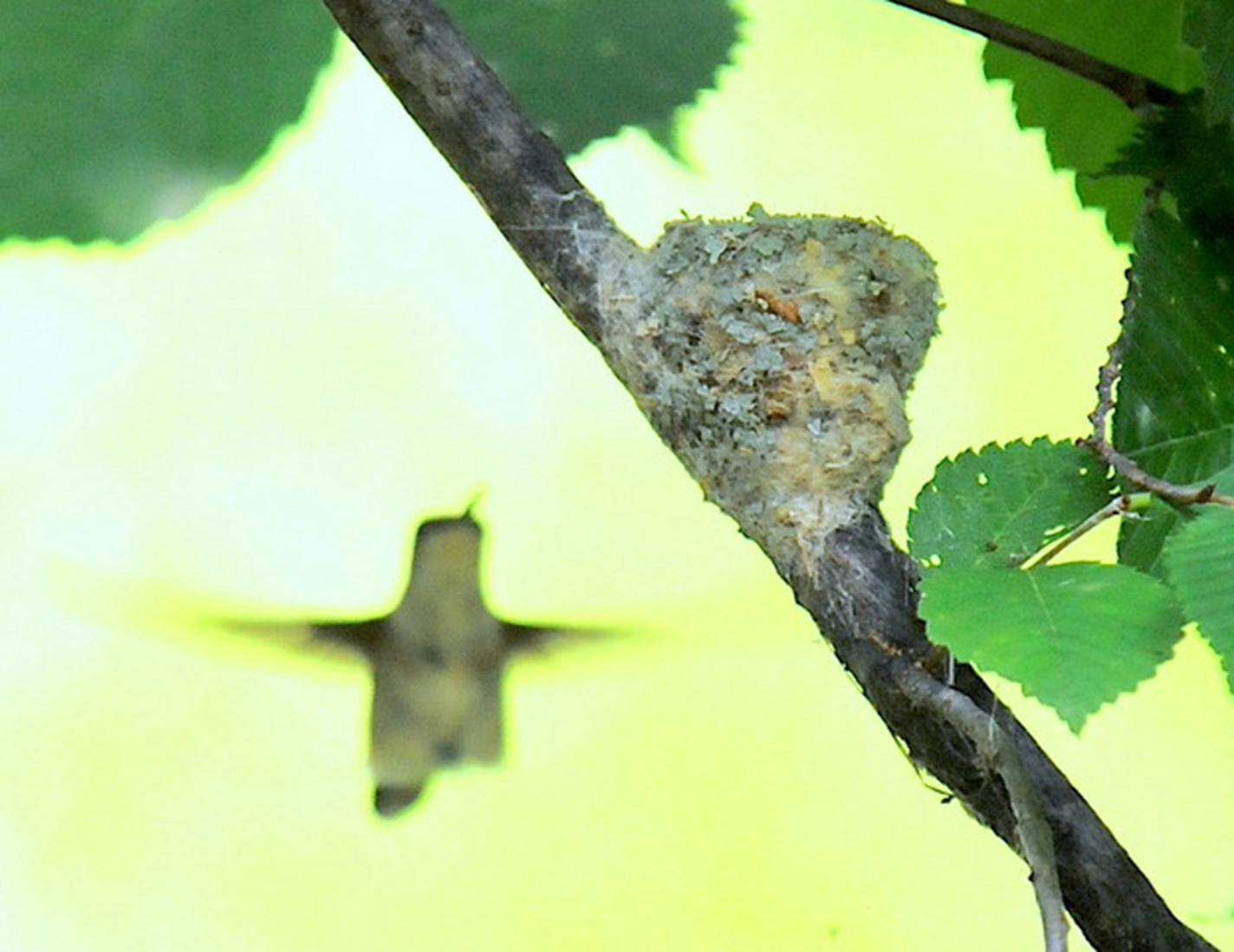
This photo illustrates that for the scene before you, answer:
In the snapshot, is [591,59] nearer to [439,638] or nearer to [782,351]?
[782,351]

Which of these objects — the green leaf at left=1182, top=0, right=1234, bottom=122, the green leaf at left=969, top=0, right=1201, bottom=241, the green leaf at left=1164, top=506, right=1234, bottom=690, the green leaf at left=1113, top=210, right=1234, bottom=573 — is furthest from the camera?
the green leaf at left=969, top=0, right=1201, bottom=241

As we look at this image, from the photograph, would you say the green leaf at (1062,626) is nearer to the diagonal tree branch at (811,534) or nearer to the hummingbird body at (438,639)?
the diagonal tree branch at (811,534)

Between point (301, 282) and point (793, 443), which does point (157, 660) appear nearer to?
point (301, 282)

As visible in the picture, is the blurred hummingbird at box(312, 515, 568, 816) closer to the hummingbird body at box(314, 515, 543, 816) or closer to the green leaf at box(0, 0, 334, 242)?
the hummingbird body at box(314, 515, 543, 816)

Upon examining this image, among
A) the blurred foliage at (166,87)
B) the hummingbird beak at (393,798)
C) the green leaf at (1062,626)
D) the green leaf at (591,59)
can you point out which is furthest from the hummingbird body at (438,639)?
the green leaf at (1062,626)

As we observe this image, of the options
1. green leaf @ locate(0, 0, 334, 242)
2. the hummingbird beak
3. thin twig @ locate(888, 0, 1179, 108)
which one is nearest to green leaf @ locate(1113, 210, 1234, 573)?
thin twig @ locate(888, 0, 1179, 108)
